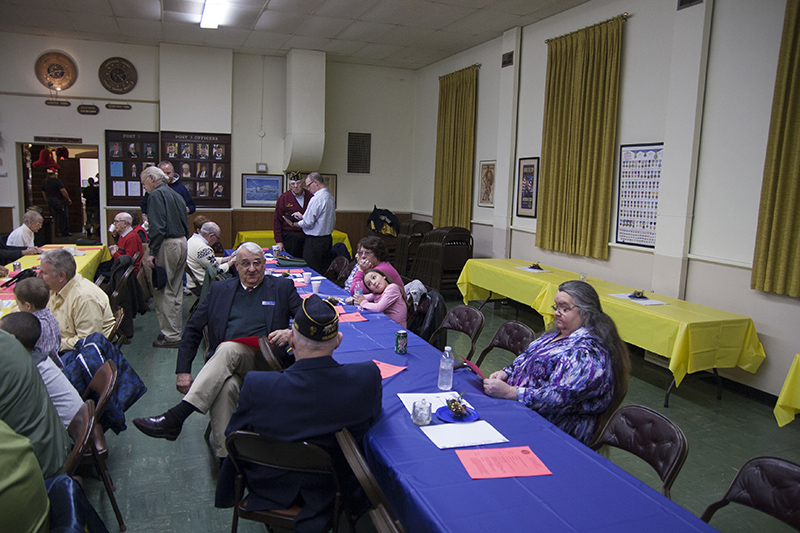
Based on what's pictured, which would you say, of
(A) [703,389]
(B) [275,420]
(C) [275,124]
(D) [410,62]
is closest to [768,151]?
(A) [703,389]

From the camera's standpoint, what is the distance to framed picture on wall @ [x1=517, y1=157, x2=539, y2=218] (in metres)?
7.63

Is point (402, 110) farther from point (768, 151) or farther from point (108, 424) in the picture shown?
point (108, 424)

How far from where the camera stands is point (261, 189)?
1059 centimetres

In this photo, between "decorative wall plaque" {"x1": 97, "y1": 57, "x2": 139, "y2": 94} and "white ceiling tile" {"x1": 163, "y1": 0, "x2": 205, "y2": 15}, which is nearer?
"white ceiling tile" {"x1": 163, "y1": 0, "x2": 205, "y2": 15}

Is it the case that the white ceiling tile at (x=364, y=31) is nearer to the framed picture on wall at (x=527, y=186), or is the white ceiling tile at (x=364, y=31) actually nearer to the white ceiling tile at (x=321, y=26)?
the white ceiling tile at (x=321, y=26)

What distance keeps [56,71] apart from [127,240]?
5.11 metres

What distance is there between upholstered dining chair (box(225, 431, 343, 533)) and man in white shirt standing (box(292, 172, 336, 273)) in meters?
5.09

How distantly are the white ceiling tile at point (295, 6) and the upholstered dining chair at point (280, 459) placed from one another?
649cm

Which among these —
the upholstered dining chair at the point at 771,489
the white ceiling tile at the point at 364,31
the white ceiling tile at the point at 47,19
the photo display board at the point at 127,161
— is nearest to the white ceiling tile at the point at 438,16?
the white ceiling tile at the point at 364,31

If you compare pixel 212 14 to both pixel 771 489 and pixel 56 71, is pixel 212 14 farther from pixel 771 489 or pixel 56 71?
pixel 771 489

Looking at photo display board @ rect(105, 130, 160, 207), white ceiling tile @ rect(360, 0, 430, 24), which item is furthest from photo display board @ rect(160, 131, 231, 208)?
white ceiling tile @ rect(360, 0, 430, 24)

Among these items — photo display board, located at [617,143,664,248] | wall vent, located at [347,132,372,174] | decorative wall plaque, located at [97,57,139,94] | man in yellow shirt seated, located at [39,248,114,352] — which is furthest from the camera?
wall vent, located at [347,132,372,174]

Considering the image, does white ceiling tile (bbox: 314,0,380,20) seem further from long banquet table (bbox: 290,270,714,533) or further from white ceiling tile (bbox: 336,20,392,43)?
long banquet table (bbox: 290,270,714,533)

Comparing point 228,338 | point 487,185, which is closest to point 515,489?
point 228,338
